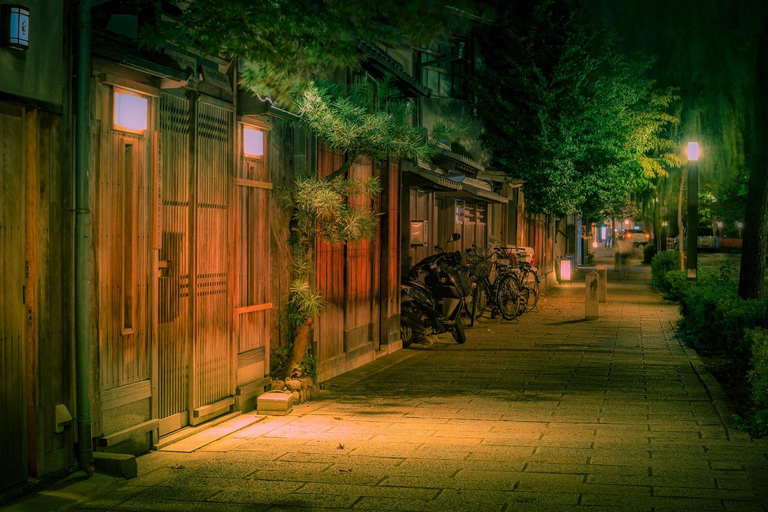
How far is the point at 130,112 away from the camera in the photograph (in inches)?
294

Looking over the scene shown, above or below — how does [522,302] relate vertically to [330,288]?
below

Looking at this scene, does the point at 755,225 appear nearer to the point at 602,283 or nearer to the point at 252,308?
the point at 602,283

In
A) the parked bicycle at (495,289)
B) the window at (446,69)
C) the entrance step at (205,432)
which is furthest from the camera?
the window at (446,69)

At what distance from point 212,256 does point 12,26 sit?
11.6 feet

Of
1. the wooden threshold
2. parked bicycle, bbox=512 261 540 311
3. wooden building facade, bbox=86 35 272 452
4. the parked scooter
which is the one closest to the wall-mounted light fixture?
wooden building facade, bbox=86 35 272 452

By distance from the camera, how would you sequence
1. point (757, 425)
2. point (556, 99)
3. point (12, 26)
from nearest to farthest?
point (12, 26)
point (757, 425)
point (556, 99)

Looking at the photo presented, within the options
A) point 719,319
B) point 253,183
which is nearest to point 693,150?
point 719,319

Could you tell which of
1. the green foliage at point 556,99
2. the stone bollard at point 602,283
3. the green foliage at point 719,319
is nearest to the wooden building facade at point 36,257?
the green foliage at point 719,319

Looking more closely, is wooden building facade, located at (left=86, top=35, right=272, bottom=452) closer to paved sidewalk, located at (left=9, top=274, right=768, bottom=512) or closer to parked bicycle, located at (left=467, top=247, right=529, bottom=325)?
paved sidewalk, located at (left=9, top=274, right=768, bottom=512)

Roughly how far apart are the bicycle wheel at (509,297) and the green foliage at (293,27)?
43.4 feet

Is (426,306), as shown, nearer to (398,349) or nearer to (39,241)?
(398,349)

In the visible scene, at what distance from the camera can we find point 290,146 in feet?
36.3

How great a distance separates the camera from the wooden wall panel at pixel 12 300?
6082mm

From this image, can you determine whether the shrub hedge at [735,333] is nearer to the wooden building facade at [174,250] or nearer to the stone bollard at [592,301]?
the stone bollard at [592,301]
